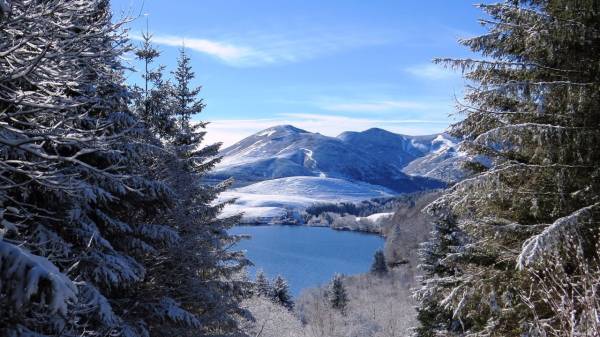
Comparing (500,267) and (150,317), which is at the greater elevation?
(500,267)

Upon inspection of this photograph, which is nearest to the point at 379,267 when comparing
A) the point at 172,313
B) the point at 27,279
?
the point at 172,313

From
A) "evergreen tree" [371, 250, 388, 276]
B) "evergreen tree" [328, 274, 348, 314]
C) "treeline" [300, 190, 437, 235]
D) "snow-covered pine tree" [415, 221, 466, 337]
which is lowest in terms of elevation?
"treeline" [300, 190, 437, 235]

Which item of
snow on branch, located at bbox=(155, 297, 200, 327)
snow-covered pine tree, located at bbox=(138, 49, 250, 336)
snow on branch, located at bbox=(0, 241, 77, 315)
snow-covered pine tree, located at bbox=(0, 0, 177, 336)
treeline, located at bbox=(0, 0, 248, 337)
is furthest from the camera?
snow-covered pine tree, located at bbox=(138, 49, 250, 336)

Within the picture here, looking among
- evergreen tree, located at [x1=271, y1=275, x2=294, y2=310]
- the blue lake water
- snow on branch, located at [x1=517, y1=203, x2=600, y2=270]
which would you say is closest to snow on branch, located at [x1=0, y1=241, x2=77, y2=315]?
snow on branch, located at [x1=517, y1=203, x2=600, y2=270]

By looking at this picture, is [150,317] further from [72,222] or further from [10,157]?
[10,157]

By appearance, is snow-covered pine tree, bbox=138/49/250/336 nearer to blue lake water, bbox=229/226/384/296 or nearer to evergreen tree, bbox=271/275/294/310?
evergreen tree, bbox=271/275/294/310

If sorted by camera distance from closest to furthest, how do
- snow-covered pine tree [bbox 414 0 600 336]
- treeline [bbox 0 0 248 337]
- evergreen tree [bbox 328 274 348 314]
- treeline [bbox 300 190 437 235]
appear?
treeline [bbox 0 0 248 337]
snow-covered pine tree [bbox 414 0 600 336]
evergreen tree [bbox 328 274 348 314]
treeline [bbox 300 190 437 235]

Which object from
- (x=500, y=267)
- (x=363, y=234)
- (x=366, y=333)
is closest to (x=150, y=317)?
(x=500, y=267)
